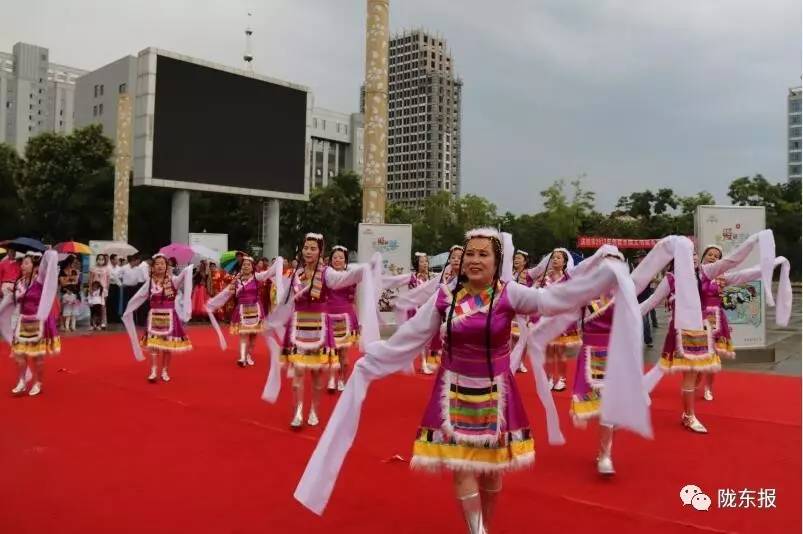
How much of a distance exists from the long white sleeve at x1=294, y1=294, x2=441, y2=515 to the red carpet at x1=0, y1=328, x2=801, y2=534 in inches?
23.4

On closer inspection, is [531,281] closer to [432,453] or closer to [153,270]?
[153,270]

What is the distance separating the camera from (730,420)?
6.38 metres

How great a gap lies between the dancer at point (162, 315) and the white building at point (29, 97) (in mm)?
74741

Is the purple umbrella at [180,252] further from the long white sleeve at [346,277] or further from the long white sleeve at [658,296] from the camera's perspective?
the long white sleeve at [658,296]

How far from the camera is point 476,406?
3.32 metres

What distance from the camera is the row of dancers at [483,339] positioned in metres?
3.24

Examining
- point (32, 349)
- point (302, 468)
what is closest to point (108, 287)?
point (32, 349)

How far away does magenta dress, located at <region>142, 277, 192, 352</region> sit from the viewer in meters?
8.63

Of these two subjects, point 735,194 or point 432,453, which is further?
point 735,194

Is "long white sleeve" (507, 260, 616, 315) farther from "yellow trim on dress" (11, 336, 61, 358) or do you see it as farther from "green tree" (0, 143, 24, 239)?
"green tree" (0, 143, 24, 239)

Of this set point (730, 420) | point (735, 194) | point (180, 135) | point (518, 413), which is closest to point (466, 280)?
point (518, 413)

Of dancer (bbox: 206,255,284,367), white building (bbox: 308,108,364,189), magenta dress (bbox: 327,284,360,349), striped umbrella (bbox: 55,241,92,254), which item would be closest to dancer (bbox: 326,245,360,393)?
magenta dress (bbox: 327,284,360,349)

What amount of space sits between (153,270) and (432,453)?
651 cm

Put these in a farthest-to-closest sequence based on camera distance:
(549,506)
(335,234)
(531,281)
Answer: (335,234), (531,281), (549,506)
